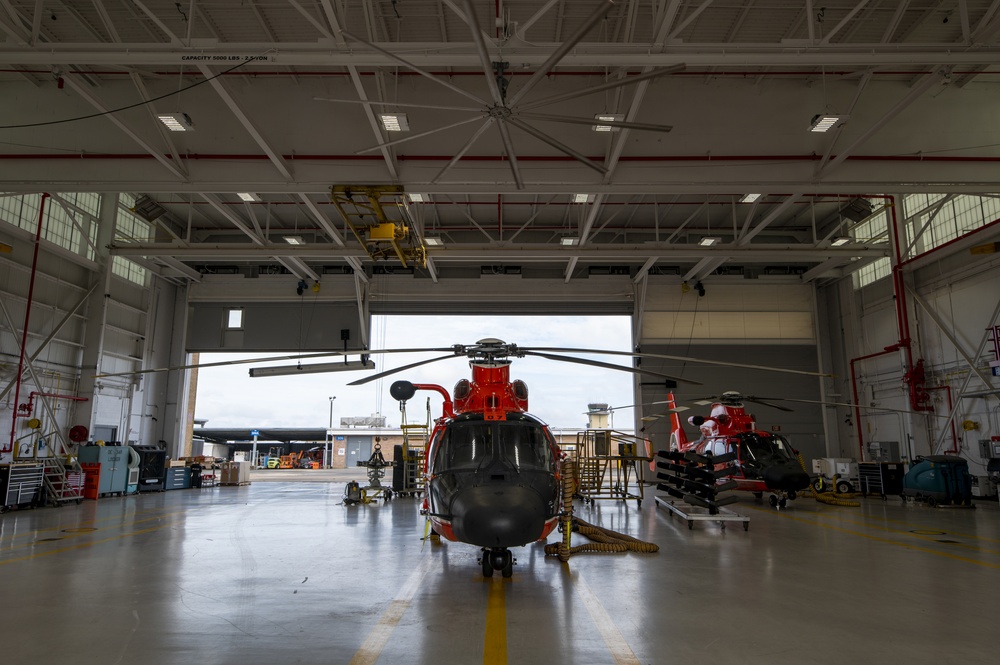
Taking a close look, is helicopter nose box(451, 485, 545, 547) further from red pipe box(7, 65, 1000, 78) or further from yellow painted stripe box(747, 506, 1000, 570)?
red pipe box(7, 65, 1000, 78)

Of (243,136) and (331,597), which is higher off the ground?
(243,136)

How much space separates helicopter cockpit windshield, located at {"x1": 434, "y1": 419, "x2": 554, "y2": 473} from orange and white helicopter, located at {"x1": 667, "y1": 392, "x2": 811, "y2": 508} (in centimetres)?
666

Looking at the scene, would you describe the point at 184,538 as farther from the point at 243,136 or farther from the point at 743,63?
the point at 743,63

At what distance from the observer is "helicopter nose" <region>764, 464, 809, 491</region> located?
12453mm

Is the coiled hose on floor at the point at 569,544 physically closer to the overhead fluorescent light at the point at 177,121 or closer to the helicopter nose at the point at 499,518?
the helicopter nose at the point at 499,518

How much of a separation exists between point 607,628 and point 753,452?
398 inches

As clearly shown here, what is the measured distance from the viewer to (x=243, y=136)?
12.2 m

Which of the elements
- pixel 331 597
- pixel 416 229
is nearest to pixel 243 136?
pixel 416 229

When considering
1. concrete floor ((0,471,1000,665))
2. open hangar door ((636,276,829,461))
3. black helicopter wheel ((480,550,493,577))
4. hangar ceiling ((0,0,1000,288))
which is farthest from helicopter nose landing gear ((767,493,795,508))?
black helicopter wheel ((480,550,493,577))

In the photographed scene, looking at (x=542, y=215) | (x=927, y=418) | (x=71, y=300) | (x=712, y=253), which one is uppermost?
(x=542, y=215)

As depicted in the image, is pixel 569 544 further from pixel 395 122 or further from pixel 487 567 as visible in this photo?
pixel 395 122

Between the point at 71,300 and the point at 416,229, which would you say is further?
the point at 71,300

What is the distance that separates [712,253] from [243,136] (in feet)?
40.4

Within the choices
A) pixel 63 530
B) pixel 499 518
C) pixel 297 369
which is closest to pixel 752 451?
pixel 499 518
